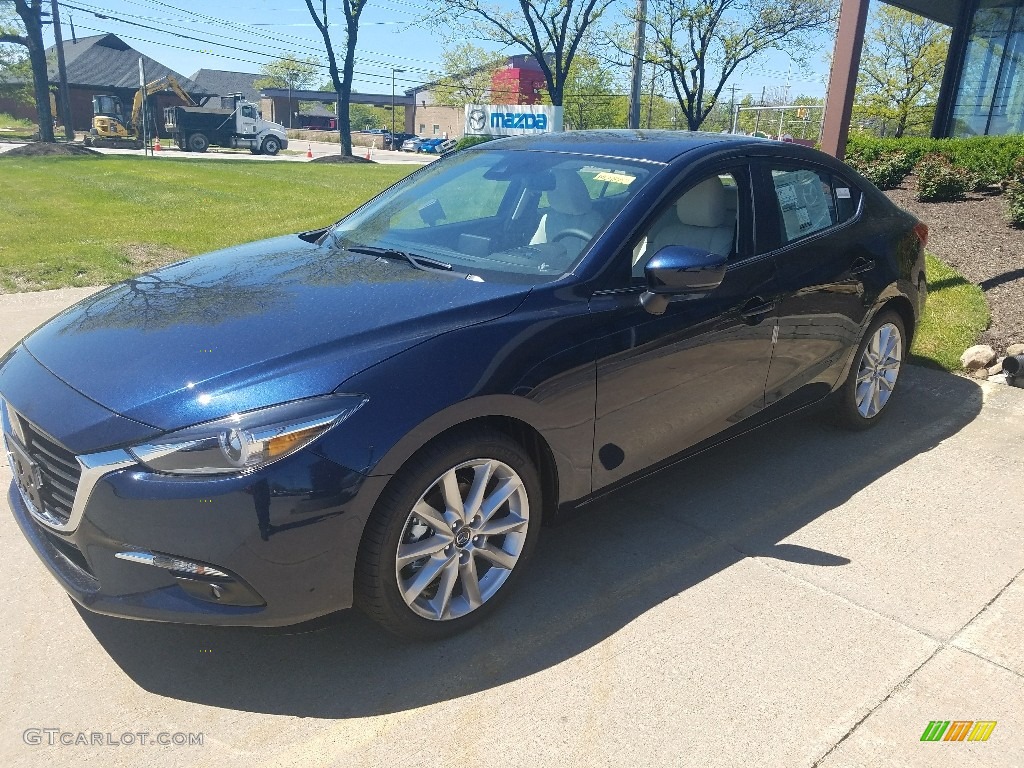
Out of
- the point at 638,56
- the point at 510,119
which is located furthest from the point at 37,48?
the point at 638,56

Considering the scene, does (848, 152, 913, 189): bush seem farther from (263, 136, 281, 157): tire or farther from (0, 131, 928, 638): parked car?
(263, 136, 281, 157): tire

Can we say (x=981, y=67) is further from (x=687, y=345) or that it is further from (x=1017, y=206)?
(x=687, y=345)

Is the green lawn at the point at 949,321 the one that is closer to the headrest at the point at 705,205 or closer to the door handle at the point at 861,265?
the door handle at the point at 861,265

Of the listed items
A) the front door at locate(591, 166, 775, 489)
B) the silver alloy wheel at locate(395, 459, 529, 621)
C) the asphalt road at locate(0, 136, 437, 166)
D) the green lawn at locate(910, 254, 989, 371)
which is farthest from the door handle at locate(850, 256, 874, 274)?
the asphalt road at locate(0, 136, 437, 166)

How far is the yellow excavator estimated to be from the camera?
4162 centimetres

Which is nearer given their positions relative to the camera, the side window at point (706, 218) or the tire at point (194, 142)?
the side window at point (706, 218)

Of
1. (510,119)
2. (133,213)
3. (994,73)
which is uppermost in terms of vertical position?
(994,73)

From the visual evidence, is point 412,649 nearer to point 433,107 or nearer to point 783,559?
point 783,559

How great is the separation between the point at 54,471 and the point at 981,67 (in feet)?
69.8

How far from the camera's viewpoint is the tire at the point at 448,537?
8.14ft

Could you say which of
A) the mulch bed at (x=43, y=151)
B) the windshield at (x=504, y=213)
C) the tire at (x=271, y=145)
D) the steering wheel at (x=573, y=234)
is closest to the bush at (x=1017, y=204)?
the windshield at (x=504, y=213)

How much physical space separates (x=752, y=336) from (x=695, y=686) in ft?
5.35

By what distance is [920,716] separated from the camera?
253 cm

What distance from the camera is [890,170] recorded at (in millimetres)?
12391
